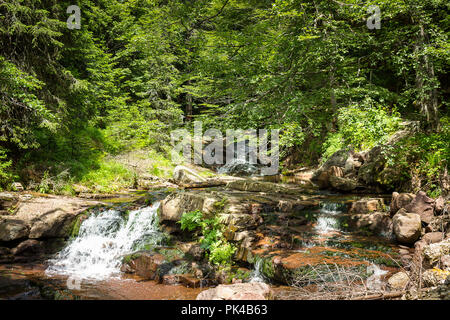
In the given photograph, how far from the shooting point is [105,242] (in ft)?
24.0

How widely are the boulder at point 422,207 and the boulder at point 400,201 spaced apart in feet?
0.90

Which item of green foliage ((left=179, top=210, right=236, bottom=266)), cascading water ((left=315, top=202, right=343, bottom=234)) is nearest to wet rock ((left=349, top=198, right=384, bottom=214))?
cascading water ((left=315, top=202, right=343, bottom=234))

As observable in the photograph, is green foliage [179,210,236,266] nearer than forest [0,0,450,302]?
No

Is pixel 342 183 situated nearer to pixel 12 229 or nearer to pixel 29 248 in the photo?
pixel 29 248

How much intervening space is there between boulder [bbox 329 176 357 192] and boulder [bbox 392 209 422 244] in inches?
148

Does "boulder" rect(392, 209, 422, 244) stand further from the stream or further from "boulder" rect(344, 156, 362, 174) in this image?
"boulder" rect(344, 156, 362, 174)

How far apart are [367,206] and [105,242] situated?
7504 millimetres

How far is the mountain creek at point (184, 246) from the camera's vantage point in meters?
4.96

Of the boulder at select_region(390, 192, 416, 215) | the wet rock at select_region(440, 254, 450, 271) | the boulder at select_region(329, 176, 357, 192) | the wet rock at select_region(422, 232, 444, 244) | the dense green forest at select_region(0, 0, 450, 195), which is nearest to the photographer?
the wet rock at select_region(440, 254, 450, 271)

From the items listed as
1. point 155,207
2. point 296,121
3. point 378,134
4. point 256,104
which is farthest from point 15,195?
point 378,134

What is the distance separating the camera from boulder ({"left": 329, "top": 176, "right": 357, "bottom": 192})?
9.62 m

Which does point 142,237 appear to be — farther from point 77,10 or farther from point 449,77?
point 449,77

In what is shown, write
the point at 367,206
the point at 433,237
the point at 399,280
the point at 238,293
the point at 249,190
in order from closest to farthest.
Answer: the point at 238,293
the point at 399,280
the point at 433,237
the point at 367,206
the point at 249,190

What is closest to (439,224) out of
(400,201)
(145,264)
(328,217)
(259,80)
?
(400,201)
